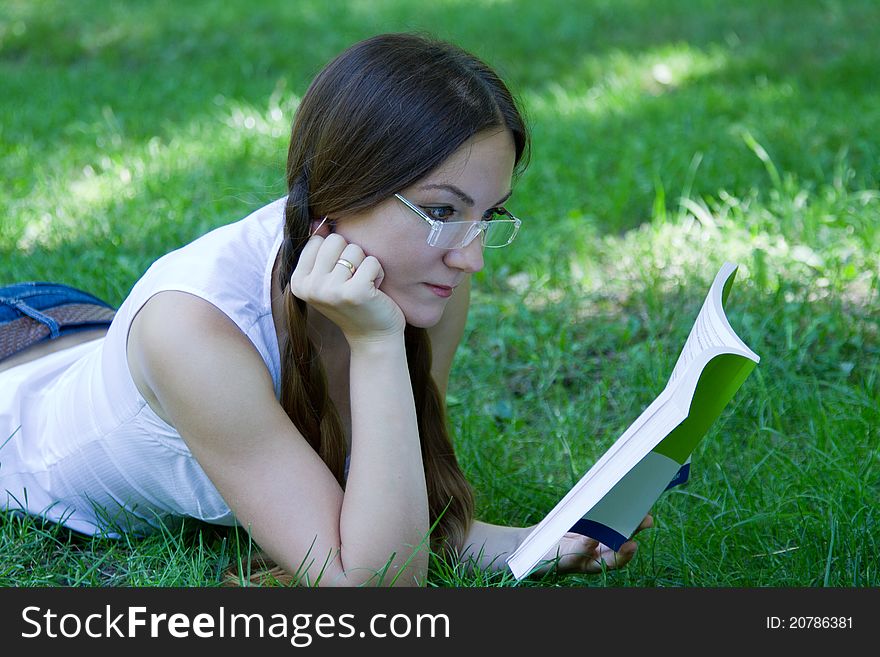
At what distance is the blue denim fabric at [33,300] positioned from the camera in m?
2.80

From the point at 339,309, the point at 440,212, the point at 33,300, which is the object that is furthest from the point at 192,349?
the point at 33,300

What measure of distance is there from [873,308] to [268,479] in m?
2.34

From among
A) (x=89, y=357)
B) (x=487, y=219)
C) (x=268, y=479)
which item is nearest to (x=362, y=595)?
(x=268, y=479)

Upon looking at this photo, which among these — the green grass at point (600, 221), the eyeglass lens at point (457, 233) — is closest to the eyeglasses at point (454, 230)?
the eyeglass lens at point (457, 233)

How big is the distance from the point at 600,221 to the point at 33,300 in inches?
93.3

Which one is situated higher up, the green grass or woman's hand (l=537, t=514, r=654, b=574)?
woman's hand (l=537, t=514, r=654, b=574)

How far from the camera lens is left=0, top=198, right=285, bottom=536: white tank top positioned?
209 cm

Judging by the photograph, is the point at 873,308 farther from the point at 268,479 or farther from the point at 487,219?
the point at 268,479

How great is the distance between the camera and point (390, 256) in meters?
2.03

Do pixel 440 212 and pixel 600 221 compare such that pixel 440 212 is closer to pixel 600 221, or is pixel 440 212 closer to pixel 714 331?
pixel 714 331

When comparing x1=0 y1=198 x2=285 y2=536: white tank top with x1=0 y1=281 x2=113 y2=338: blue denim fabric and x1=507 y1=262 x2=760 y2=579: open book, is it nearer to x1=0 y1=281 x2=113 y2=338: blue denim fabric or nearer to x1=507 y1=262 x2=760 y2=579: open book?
x1=0 y1=281 x2=113 y2=338: blue denim fabric

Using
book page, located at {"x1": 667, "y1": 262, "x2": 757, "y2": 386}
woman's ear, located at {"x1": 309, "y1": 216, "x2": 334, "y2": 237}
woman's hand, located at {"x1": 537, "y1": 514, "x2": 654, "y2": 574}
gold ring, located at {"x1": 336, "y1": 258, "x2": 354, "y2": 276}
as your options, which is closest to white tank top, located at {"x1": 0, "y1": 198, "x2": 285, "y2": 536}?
woman's ear, located at {"x1": 309, "y1": 216, "x2": 334, "y2": 237}

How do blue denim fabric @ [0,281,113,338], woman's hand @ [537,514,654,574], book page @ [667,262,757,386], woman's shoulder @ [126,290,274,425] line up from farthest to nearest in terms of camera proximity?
blue denim fabric @ [0,281,113,338] < woman's hand @ [537,514,654,574] < woman's shoulder @ [126,290,274,425] < book page @ [667,262,757,386]

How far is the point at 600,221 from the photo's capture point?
4.41m
